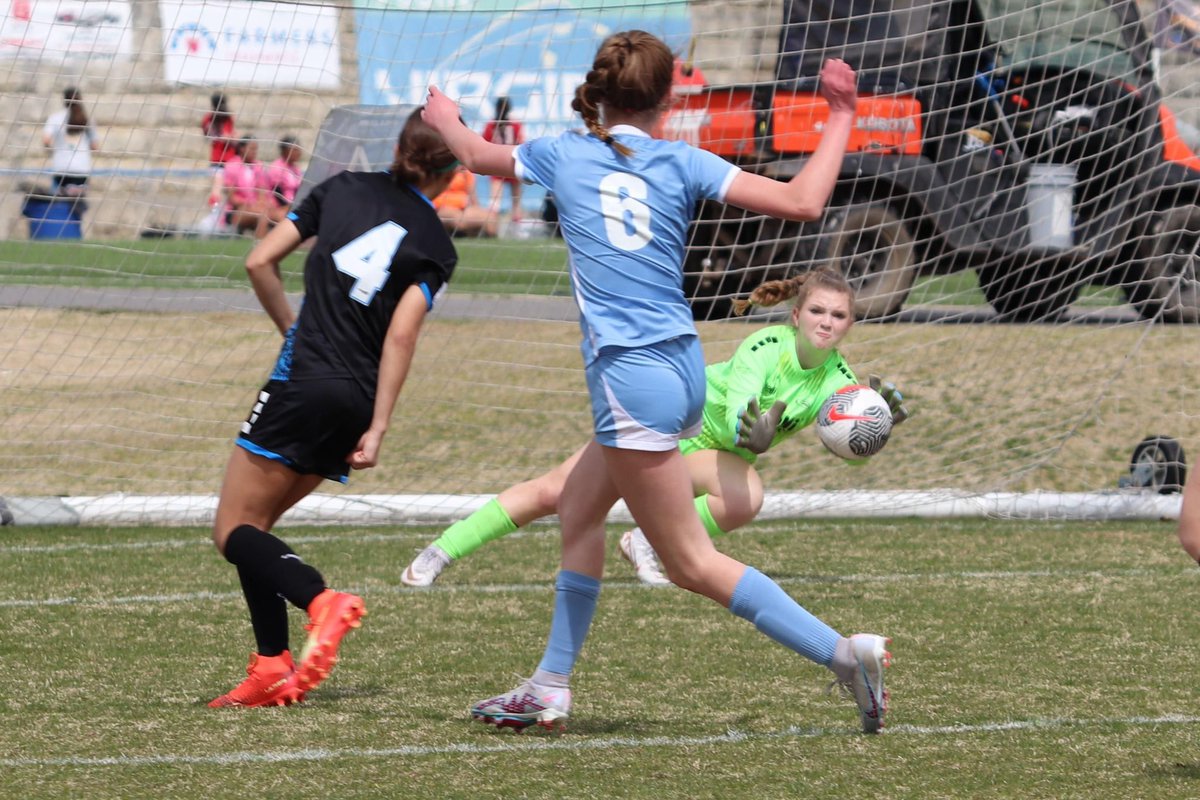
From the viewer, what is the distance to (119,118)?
923cm

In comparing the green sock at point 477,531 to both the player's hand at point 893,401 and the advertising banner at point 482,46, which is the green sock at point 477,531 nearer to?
the player's hand at point 893,401

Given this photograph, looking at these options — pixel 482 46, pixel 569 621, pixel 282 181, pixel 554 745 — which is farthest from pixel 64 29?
pixel 554 745

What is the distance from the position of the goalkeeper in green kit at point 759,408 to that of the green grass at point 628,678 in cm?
31

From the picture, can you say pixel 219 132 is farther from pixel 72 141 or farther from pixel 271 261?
pixel 271 261

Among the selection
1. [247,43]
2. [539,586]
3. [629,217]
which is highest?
[629,217]

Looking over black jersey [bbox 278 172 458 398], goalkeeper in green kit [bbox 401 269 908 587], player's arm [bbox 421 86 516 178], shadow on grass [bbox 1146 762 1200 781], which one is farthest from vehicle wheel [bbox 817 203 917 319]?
shadow on grass [bbox 1146 762 1200 781]

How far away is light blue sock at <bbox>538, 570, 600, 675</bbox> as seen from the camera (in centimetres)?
426

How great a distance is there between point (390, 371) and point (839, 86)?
146 centimetres

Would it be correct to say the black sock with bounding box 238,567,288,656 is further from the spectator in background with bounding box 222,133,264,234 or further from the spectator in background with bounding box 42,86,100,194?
the spectator in background with bounding box 222,133,264,234

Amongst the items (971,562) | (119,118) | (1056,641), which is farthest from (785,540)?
(119,118)

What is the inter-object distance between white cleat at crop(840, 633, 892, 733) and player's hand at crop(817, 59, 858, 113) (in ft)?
4.10

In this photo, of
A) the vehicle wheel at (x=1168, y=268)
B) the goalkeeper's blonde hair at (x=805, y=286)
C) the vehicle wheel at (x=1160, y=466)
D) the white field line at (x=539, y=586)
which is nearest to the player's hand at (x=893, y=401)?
the goalkeeper's blonde hair at (x=805, y=286)

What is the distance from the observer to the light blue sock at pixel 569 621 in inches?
168

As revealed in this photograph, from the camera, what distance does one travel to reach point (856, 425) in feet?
18.4
